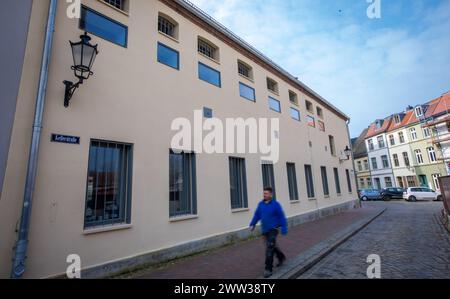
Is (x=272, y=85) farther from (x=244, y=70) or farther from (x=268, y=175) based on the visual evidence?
(x=268, y=175)

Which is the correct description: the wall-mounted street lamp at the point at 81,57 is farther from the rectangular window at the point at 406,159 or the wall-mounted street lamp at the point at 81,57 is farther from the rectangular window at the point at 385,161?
the rectangular window at the point at 385,161

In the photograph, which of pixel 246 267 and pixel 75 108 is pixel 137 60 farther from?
pixel 246 267

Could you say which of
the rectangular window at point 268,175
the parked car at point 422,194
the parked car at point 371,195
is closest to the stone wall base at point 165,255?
the rectangular window at point 268,175

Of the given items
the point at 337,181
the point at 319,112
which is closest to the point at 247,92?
the point at 319,112

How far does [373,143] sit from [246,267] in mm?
40631

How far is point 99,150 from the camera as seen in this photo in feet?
18.5

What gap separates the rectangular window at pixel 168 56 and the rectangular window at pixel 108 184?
3.16 metres

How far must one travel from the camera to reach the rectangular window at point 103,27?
5.84m

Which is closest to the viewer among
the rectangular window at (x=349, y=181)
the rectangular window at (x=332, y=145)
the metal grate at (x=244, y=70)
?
the metal grate at (x=244, y=70)

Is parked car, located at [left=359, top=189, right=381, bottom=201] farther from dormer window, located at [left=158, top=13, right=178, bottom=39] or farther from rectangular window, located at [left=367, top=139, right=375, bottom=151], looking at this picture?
dormer window, located at [left=158, top=13, right=178, bottom=39]

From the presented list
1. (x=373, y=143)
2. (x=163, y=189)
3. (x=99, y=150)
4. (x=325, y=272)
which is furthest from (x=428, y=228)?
(x=373, y=143)

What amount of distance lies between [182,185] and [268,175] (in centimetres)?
496

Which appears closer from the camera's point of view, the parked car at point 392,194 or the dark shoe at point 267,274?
the dark shoe at point 267,274

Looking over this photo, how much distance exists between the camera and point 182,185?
7371mm
